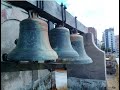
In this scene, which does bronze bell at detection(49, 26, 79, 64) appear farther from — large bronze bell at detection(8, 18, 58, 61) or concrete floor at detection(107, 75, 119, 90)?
concrete floor at detection(107, 75, 119, 90)

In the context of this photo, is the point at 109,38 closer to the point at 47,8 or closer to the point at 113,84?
the point at 113,84

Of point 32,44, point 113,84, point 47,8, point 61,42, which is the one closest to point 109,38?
point 113,84

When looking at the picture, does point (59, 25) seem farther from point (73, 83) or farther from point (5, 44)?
point (73, 83)

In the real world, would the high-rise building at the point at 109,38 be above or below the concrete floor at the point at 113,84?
above

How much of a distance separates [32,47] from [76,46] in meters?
1.19

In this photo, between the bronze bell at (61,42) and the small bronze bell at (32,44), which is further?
the bronze bell at (61,42)

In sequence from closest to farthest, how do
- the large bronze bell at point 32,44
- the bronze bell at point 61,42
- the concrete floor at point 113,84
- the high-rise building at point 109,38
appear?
the large bronze bell at point 32,44 < the bronze bell at point 61,42 < the concrete floor at point 113,84 < the high-rise building at point 109,38

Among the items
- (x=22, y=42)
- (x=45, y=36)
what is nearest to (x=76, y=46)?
(x=45, y=36)

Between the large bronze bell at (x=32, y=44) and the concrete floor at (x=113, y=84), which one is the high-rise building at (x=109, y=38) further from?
the large bronze bell at (x=32, y=44)

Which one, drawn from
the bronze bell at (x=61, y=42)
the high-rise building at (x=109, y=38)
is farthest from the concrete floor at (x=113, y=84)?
the high-rise building at (x=109, y=38)

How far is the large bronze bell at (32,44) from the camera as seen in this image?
188 cm

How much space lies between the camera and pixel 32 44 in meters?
1.99

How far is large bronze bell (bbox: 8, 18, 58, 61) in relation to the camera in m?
1.88

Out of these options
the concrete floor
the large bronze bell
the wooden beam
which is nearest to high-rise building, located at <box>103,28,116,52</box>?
the concrete floor
